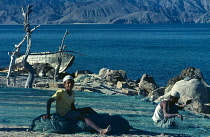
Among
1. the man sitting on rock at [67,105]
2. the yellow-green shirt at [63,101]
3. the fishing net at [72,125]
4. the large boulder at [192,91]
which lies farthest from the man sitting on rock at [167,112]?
the large boulder at [192,91]

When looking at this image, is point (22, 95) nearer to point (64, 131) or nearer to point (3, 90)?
point (3, 90)

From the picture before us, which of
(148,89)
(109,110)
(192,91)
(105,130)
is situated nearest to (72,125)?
(105,130)

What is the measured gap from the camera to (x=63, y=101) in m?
8.34

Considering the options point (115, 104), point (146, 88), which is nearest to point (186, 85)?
point (115, 104)

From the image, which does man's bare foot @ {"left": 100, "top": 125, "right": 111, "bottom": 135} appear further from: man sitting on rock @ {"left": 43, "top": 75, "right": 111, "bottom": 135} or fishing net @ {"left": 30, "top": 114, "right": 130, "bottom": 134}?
fishing net @ {"left": 30, "top": 114, "right": 130, "bottom": 134}

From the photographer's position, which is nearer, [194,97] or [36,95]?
[36,95]

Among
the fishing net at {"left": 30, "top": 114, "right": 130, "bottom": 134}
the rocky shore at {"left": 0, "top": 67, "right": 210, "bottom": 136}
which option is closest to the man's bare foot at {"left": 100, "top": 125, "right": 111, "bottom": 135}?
the fishing net at {"left": 30, "top": 114, "right": 130, "bottom": 134}

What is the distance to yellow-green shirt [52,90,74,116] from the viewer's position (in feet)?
27.2

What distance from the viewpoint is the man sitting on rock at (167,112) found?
30.4 feet

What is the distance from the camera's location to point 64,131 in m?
8.40

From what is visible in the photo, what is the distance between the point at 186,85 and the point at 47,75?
11.6 meters

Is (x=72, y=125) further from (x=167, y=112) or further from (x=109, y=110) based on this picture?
(x=109, y=110)

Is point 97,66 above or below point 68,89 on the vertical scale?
below

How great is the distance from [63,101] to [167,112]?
2343mm
